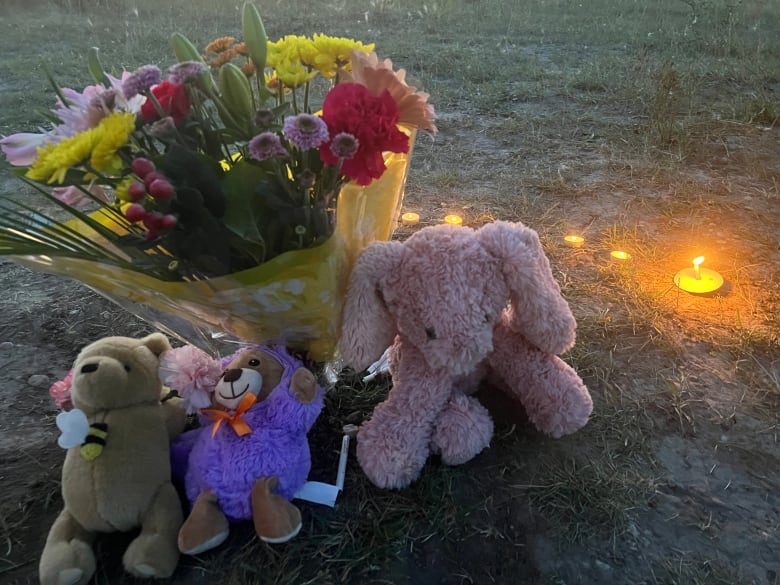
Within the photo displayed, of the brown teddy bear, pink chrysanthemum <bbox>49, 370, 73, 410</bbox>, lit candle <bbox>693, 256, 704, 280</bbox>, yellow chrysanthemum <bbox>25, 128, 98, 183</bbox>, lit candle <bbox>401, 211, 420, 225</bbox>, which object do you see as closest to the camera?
yellow chrysanthemum <bbox>25, 128, 98, 183</bbox>

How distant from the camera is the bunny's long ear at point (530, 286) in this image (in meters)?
1.15

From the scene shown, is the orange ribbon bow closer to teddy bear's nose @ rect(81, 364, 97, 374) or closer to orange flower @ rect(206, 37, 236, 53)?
teddy bear's nose @ rect(81, 364, 97, 374)

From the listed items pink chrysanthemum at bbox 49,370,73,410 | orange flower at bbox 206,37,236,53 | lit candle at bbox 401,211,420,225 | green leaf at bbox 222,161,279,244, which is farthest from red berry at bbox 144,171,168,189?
lit candle at bbox 401,211,420,225

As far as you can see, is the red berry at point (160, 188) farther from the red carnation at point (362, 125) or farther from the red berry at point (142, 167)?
the red carnation at point (362, 125)

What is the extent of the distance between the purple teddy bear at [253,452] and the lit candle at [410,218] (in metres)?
1.08

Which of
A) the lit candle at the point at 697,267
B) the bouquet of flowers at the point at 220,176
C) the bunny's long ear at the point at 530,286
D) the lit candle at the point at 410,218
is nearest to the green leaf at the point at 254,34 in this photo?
the bouquet of flowers at the point at 220,176

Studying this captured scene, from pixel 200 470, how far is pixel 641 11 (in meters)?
5.83

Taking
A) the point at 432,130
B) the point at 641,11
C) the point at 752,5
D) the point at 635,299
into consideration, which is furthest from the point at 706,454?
the point at 752,5

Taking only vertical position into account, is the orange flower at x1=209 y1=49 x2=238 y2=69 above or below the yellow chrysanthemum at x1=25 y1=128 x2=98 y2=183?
above

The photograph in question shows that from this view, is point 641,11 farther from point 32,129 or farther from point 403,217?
point 32,129

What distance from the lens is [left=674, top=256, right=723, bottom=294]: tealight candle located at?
1860 mm

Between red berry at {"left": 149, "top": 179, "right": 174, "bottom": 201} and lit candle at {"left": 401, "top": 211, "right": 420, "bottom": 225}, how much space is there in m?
1.37

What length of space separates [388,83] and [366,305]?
39cm

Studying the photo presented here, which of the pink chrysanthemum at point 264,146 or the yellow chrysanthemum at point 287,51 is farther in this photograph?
the yellow chrysanthemum at point 287,51
